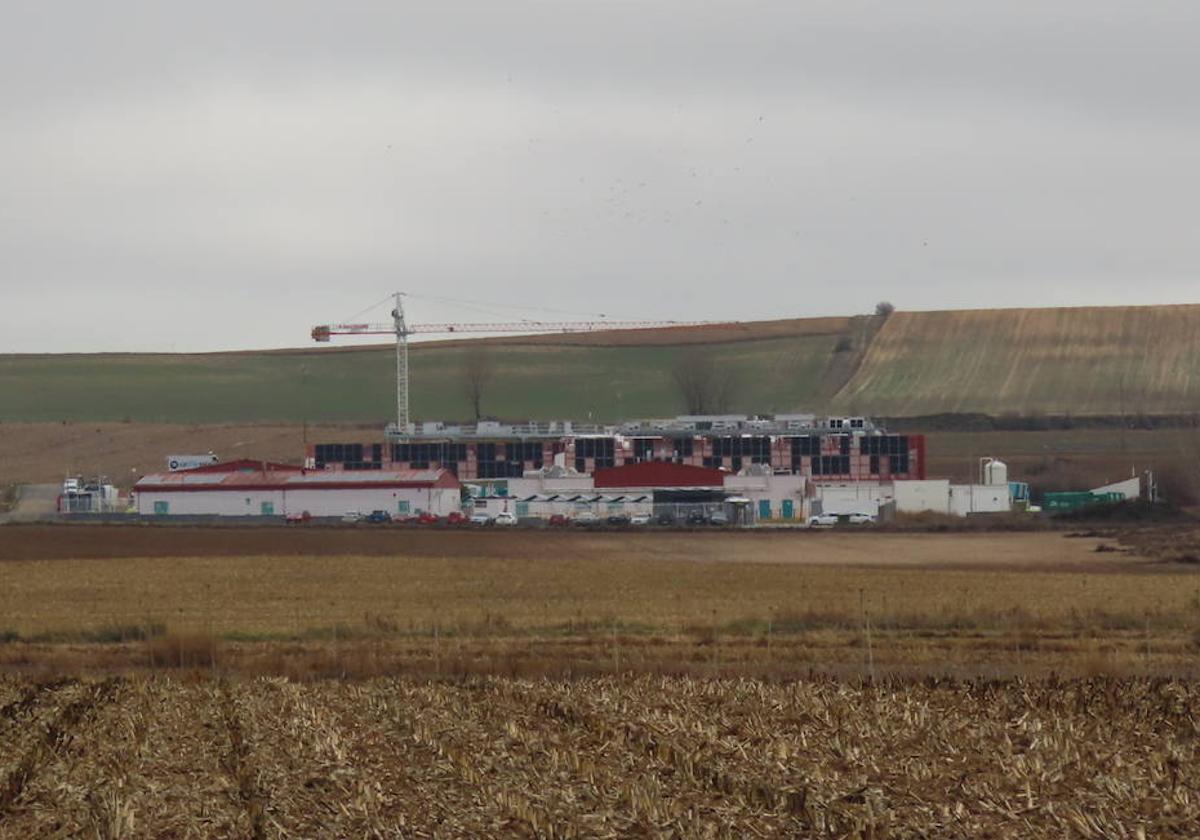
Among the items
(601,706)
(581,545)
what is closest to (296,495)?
(581,545)

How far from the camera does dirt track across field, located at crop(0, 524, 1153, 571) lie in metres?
87.9

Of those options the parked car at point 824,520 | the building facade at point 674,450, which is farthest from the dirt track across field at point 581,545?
the building facade at point 674,450

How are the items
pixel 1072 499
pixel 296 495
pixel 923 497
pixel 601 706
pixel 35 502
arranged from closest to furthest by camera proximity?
pixel 601 706 → pixel 1072 499 → pixel 923 497 → pixel 296 495 → pixel 35 502

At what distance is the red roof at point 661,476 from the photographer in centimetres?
14425

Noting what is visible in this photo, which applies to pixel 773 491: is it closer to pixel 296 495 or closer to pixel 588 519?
pixel 588 519

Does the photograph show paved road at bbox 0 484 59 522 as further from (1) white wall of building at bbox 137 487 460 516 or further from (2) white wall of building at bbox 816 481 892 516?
(2) white wall of building at bbox 816 481 892 516

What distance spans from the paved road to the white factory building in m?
8.06

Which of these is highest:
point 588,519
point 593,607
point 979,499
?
point 593,607

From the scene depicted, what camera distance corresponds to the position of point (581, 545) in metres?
101

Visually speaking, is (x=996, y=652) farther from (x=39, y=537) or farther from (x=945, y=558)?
(x=39, y=537)

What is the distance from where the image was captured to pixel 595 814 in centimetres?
2283

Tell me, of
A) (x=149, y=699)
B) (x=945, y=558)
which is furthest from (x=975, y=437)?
(x=149, y=699)

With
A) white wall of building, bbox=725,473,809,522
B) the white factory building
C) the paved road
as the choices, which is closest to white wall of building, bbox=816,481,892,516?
white wall of building, bbox=725,473,809,522

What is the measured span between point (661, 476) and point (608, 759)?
117 metres
